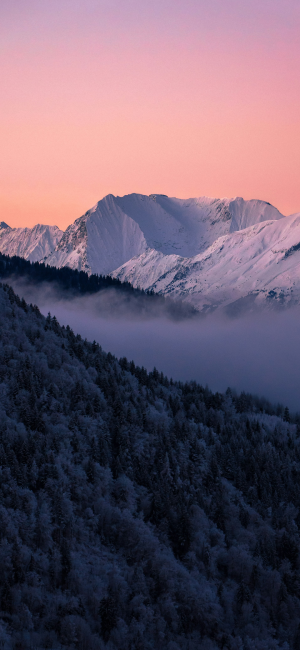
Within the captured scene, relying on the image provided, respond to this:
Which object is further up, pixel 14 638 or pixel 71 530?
pixel 71 530

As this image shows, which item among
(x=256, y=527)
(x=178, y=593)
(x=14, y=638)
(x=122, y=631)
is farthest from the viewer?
(x=256, y=527)

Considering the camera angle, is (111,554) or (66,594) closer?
(66,594)

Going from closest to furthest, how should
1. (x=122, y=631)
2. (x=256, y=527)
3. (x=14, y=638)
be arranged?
(x=14, y=638) < (x=122, y=631) < (x=256, y=527)

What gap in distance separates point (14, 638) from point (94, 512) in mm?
47899

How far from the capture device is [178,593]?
168 meters

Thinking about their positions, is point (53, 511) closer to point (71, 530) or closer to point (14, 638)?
point (71, 530)

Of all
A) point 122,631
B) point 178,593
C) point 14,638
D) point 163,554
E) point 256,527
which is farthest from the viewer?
point 256,527

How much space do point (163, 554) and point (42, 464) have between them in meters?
40.9

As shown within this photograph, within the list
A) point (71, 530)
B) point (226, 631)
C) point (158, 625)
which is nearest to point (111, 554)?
point (71, 530)

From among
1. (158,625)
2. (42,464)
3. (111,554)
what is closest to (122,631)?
(158,625)

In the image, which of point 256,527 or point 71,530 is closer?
point 71,530

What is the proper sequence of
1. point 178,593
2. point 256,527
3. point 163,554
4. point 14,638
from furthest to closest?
point 256,527, point 163,554, point 178,593, point 14,638

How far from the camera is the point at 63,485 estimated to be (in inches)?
7323

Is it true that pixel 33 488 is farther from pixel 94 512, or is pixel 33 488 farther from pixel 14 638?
pixel 14 638
